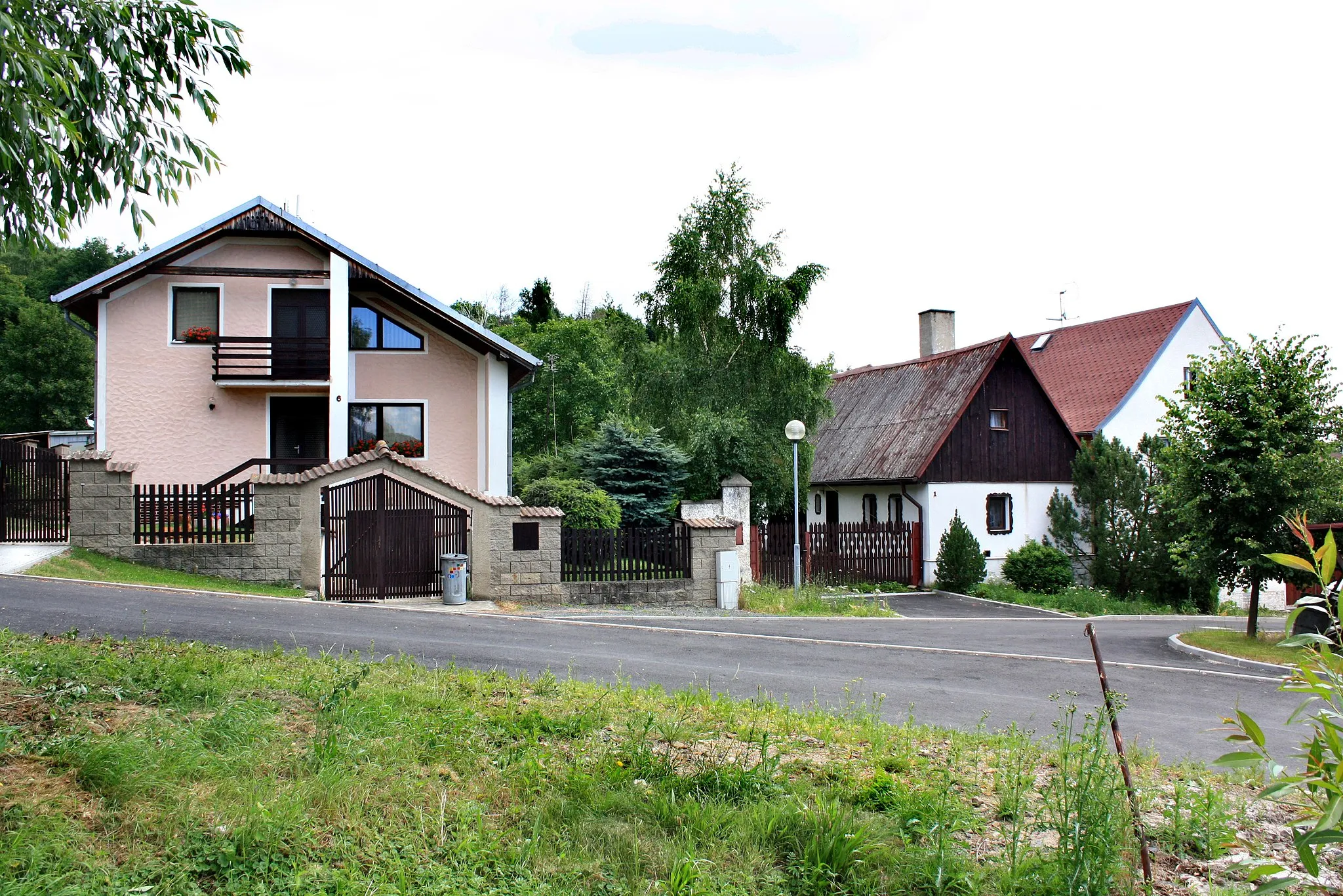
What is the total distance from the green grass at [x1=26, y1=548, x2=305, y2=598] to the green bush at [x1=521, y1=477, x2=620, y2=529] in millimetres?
7327

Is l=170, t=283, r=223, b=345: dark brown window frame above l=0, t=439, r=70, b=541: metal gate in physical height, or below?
above

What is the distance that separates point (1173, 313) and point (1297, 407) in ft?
54.1

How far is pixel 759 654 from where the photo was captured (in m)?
12.2

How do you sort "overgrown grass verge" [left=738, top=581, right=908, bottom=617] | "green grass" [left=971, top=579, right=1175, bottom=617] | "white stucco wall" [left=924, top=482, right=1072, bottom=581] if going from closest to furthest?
"overgrown grass verge" [left=738, top=581, right=908, bottom=617], "green grass" [left=971, top=579, right=1175, bottom=617], "white stucco wall" [left=924, top=482, right=1072, bottom=581]

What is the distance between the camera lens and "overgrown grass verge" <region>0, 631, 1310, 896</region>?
4.33m

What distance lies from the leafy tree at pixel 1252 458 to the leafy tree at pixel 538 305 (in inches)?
1805

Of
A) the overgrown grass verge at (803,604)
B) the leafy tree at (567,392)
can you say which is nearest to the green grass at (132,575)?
the overgrown grass verge at (803,604)

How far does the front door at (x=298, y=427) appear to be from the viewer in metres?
23.8

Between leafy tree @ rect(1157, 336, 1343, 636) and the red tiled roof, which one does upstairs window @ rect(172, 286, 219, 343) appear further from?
the red tiled roof

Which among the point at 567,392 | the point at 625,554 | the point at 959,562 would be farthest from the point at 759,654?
the point at 567,392

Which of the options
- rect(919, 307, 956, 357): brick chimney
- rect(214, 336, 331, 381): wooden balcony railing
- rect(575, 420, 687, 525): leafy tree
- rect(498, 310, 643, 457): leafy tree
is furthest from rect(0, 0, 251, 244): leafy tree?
rect(498, 310, 643, 457): leafy tree

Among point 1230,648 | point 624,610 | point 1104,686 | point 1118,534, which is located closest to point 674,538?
point 624,610

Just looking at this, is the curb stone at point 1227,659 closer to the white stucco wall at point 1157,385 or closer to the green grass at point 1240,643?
the green grass at point 1240,643

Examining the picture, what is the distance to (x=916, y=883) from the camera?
15.1 feet
